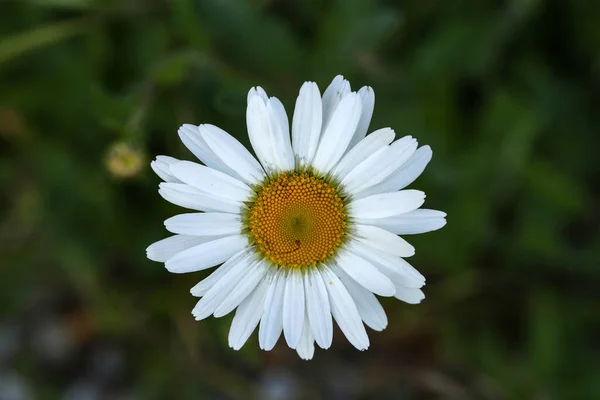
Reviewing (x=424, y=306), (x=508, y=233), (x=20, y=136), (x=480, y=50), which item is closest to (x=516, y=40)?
(x=480, y=50)

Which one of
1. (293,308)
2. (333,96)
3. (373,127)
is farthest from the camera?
(373,127)

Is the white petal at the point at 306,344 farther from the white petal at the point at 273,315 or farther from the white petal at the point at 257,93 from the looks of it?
the white petal at the point at 257,93

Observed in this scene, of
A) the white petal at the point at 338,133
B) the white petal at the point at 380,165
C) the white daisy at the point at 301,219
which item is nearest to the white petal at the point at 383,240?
the white daisy at the point at 301,219

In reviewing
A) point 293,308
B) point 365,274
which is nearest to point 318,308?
point 293,308

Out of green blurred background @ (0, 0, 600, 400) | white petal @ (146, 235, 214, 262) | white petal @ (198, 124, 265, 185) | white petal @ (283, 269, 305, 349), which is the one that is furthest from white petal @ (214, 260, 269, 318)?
green blurred background @ (0, 0, 600, 400)

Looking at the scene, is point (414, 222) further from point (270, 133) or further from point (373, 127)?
point (373, 127)

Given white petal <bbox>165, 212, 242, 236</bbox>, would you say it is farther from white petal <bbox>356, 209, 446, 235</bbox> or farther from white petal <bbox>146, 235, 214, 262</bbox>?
white petal <bbox>356, 209, 446, 235</bbox>
